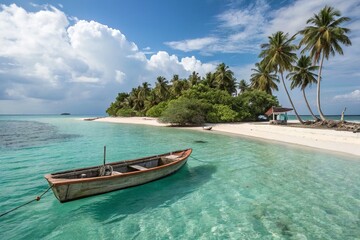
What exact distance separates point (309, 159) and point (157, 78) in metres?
50.3

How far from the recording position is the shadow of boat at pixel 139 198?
20.9ft

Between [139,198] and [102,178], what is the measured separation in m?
1.52

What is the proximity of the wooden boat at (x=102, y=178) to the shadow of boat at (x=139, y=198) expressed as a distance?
32cm

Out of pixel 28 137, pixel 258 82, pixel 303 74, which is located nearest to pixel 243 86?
pixel 258 82

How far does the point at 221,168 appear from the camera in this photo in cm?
1134

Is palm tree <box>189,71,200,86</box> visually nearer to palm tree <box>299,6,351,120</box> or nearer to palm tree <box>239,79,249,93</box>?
palm tree <box>239,79,249,93</box>

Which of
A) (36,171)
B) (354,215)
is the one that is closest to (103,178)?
(36,171)

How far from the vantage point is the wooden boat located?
20.3ft

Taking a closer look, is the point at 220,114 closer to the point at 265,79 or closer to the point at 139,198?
the point at 265,79

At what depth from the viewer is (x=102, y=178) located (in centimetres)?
677

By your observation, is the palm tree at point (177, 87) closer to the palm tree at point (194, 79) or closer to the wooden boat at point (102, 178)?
the palm tree at point (194, 79)

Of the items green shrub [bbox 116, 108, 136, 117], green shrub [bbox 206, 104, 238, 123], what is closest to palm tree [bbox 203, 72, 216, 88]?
green shrub [bbox 206, 104, 238, 123]

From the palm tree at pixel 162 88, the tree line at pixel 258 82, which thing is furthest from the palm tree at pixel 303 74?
the palm tree at pixel 162 88

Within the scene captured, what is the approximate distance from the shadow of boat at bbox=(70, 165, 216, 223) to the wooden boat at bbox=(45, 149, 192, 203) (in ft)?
1.05
